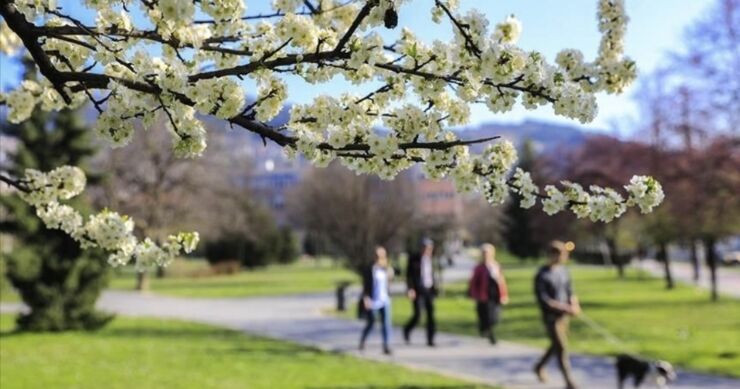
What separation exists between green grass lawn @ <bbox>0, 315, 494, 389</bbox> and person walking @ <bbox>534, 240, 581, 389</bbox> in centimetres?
117

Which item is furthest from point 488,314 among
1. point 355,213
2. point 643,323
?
point 355,213

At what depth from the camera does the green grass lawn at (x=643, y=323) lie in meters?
12.6

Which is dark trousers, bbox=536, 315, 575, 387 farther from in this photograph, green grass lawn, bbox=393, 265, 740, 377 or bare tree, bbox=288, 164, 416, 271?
bare tree, bbox=288, 164, 416, 271

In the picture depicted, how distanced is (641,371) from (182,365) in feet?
19.8

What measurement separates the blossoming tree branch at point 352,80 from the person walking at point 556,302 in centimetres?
605

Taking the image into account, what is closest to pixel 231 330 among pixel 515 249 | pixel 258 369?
pixel 258 369

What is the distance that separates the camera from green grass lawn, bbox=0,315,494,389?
9258 mm

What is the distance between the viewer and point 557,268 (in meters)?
9.55

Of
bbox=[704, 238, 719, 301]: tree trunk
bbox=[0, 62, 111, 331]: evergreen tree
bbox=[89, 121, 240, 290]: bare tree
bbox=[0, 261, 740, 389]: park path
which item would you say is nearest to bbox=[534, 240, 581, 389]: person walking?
bbox=[0, 261, 740, 389]: park path

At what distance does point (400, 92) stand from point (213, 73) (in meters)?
0.86

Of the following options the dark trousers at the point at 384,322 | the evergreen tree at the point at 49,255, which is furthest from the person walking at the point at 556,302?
the evergreen tree at the point at 49,255

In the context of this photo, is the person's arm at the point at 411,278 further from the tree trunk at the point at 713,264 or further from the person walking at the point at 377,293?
the tree trunk at the point at 713,264

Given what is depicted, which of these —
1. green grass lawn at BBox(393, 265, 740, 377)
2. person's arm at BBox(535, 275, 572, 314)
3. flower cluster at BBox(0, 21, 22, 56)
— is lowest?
green grass lawn at BBox(393, 265, 740, 377)

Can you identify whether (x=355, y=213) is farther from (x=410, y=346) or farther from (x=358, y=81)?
(x=358, y=81)
